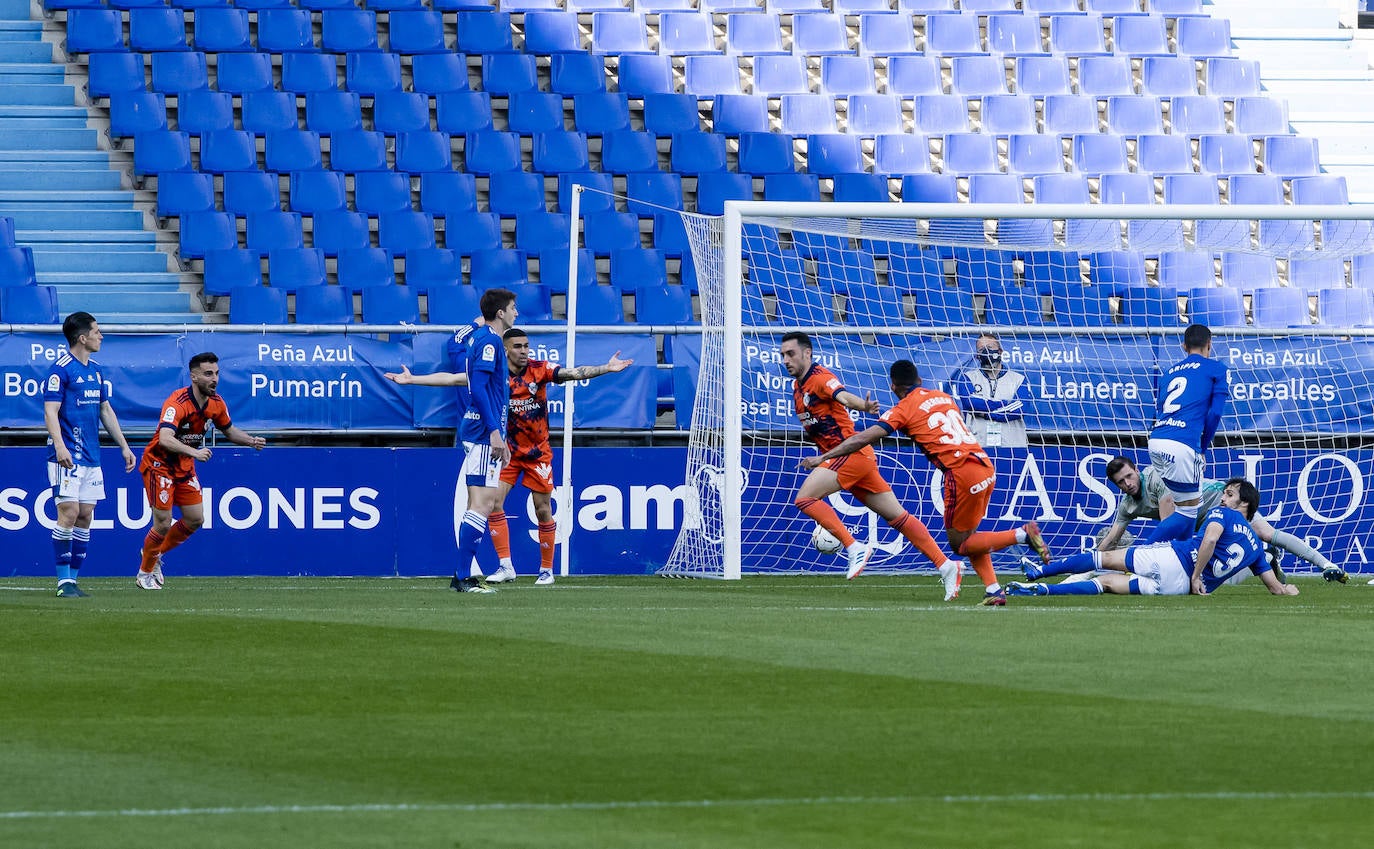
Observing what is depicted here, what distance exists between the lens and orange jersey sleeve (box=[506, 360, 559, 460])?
14.0m

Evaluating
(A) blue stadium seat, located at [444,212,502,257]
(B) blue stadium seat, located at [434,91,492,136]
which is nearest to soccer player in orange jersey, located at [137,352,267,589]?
(A) blue stadium seat, located at [444,212,502,257]

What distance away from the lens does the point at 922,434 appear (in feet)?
39.1

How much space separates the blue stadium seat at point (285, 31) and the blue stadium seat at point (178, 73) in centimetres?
76

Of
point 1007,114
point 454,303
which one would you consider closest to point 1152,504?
point 454,303

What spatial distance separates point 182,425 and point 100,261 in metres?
6.64

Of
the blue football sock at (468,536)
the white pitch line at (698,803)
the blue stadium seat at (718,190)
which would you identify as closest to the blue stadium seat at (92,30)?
the blue stadium seat at (718,190)

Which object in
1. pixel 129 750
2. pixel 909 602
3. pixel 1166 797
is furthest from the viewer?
pixel 909 602

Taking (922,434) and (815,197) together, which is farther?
(815,197)

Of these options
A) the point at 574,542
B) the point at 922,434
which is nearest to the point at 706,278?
the point at 574,542

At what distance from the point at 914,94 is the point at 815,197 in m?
2.52

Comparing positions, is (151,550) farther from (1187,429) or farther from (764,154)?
(764,154)

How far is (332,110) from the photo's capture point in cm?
2106

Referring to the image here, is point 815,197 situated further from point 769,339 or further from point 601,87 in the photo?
point 769,339

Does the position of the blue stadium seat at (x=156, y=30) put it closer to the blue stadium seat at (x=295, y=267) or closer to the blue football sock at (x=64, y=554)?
the blue stadium seat at (x=295, y=267)
